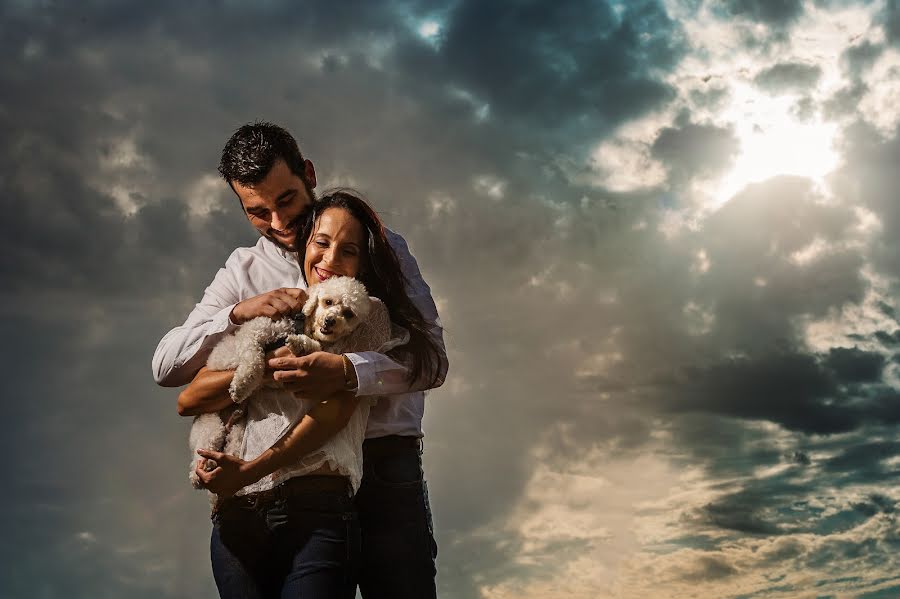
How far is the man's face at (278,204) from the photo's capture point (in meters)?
5.19

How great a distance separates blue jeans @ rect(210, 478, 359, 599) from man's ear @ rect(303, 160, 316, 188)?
2.18 m

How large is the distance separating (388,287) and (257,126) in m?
1.57

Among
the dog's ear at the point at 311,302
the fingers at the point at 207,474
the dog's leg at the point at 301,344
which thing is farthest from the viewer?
the dog's ear at the point at 311,302

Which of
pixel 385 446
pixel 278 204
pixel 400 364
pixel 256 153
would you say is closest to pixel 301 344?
pixel 400 364

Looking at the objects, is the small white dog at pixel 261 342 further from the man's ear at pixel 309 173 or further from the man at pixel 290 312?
the man's ear at pixel 309 173

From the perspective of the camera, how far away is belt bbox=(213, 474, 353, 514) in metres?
4.11

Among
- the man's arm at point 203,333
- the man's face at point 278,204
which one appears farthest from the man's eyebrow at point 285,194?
the man's arm at point 203,333

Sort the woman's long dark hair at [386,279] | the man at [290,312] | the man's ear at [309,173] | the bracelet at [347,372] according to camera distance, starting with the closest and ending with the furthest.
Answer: the bracelet at [347,372], the man at [290,312], the woman's long dark hair at [386,279], the man's ear at [309,173]

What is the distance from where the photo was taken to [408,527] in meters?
5.02

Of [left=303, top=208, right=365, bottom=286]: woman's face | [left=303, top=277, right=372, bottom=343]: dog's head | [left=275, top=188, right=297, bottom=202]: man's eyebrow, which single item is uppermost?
[left=275, top=188, right=297, bottom=202]: man's eyebrow

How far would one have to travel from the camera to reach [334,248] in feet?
15.4

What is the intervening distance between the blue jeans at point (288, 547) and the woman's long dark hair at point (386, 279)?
964mm

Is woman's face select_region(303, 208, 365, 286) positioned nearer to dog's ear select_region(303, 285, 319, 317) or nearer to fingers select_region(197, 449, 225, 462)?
dog's ear select_region(303, 285, 319, 317)

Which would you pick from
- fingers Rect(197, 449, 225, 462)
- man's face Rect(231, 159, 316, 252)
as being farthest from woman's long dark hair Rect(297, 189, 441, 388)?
fingers Rect(197, 449, 225, 462)
